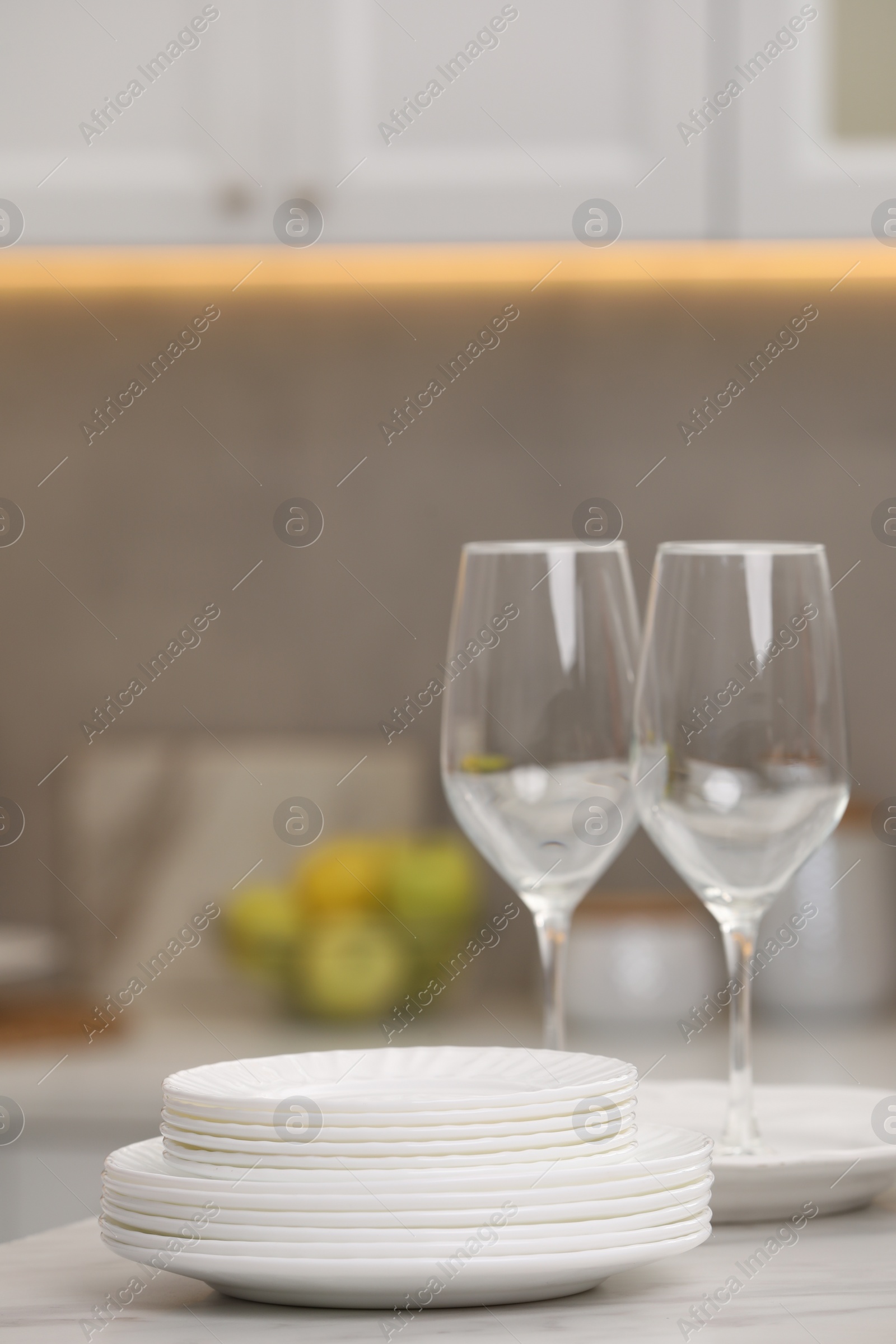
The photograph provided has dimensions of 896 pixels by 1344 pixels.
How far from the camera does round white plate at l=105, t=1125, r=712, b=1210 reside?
43cm

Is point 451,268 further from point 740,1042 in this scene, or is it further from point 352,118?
point 740,1042

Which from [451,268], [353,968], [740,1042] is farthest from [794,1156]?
[451,268]

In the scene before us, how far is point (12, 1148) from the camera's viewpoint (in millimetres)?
1466

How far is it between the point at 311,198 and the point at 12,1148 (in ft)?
3.05

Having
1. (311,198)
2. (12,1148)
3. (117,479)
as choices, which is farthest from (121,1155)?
(117,479)

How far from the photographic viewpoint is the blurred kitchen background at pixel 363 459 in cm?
146

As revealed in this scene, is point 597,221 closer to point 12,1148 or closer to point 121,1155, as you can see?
point 12,1148

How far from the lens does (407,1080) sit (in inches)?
20.6

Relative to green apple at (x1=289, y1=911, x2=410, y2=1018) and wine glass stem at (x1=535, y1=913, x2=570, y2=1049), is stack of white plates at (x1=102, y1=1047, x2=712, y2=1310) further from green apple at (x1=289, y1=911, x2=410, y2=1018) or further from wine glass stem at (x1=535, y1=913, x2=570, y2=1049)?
green apple at (x1=289, y1=911, x2=410, y2=1018)

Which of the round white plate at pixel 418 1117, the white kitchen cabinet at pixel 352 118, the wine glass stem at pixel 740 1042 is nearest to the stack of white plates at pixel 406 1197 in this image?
the round white plate at pixel 418 1117

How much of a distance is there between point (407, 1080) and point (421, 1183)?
0.09 metres

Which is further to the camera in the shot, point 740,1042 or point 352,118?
point 352,118

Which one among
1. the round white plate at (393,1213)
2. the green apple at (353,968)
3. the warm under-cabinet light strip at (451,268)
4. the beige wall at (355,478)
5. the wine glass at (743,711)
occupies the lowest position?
the green apple at (353,968)

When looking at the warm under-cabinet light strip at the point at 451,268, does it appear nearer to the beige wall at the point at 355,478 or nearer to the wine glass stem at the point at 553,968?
the beige wall at the point at 355,478
